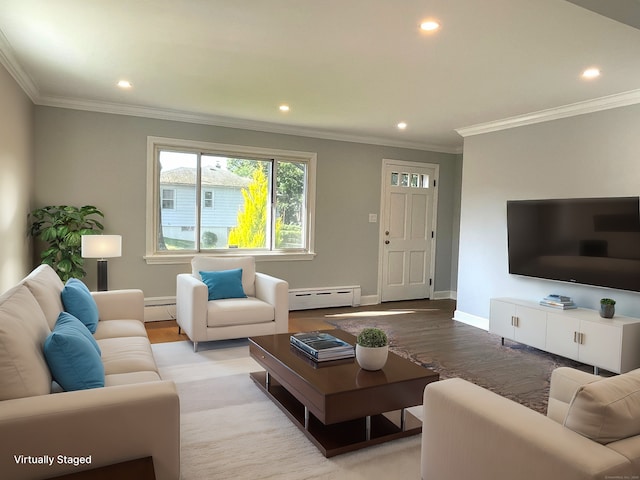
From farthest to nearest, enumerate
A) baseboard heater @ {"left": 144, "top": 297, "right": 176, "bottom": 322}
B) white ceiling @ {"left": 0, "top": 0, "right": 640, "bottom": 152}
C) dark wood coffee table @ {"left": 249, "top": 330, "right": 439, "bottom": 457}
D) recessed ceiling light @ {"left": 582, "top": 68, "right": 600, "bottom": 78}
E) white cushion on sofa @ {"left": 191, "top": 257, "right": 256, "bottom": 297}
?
1. baseboard heater @ {"left": 144, "top": 297, "right": 176, "bottom": 322}
2. white cushion on sofa @ {"left": 191, "top": 257, "right": 256, "bottom": 297}
3. recessed ceiling light @ {"left": 582, "top": 68, "right": 600, "bottom": 78}
4. white ceiling @ {"left": 0, "top": 0, "right": 640, "bottom": 152}
5. dark wood coffee table @ {"left": 249, "top": 330, "right": 439, "bottom": 457}

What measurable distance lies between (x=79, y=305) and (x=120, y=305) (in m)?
0.69

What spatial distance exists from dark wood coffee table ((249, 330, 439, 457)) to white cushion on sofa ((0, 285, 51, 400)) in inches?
49.9

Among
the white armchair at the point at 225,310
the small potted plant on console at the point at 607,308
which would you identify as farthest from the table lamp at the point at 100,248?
the small potted plant on console at the point at 607,308

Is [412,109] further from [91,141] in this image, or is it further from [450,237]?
[91,141]

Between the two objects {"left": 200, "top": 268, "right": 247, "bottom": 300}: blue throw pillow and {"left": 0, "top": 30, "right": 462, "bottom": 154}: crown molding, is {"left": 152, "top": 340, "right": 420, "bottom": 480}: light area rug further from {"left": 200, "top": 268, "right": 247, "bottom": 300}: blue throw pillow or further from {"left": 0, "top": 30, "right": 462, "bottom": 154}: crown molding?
{"left": 0, "top": 30, "right": 462, "bottom": 154}: crown molding

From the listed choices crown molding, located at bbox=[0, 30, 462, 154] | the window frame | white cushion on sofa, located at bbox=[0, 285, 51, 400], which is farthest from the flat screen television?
white cushion on sofa, located at bbox=[0, 285, 51, 400]

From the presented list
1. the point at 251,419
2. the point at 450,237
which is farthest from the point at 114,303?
the point at 450,237

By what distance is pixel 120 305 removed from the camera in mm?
3559

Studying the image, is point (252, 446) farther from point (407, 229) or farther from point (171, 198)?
point (407, 229)

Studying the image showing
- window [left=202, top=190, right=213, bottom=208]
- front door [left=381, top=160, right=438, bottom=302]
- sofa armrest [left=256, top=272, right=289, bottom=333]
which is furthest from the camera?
front door [left=381, top=160, right=438, bottom=302]

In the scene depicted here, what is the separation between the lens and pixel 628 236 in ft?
12.2

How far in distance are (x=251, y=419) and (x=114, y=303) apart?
164cm

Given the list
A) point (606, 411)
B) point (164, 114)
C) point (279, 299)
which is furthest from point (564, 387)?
point (164, 114)

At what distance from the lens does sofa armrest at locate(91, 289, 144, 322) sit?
138 inches
